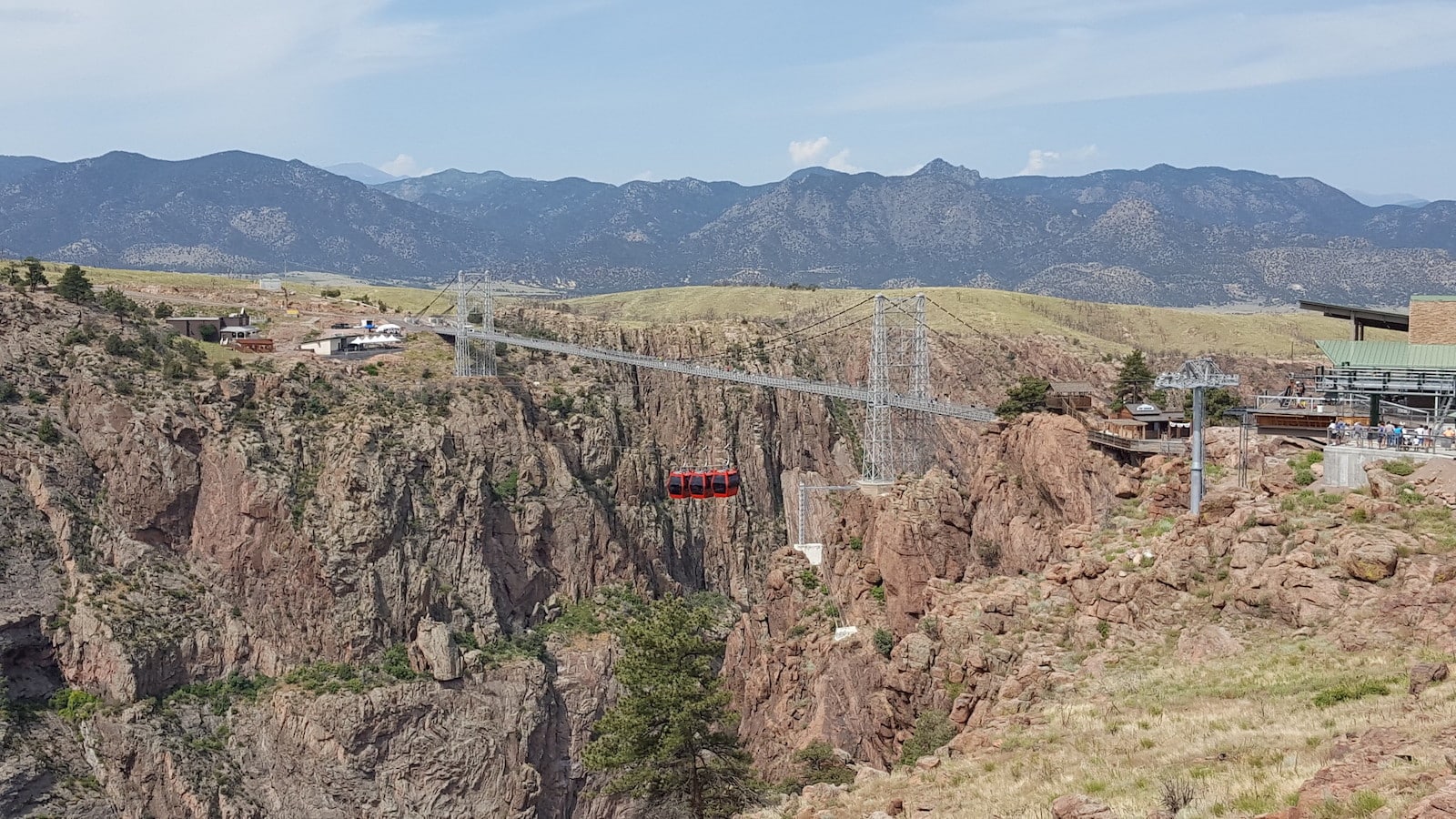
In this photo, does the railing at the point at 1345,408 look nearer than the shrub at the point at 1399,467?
No

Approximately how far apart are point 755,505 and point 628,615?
19.2 metres

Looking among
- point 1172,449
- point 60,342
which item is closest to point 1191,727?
point 1172,449

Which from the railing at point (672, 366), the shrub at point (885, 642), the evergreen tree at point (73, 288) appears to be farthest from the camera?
the railing at point (672, 366)

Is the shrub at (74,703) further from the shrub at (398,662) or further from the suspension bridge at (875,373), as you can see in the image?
the suspension bridge at (875,373)

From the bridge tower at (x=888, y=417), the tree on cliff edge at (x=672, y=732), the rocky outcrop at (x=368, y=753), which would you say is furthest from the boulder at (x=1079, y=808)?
the rocky outcrop at (x=368, y=753)

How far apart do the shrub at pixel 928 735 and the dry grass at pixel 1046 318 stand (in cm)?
8750

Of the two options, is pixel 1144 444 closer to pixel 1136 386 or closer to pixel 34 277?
pixel 1136 386

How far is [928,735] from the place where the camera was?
27.2 meters

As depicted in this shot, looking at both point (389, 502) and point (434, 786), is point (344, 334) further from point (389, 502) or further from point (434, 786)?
point (434, 786)

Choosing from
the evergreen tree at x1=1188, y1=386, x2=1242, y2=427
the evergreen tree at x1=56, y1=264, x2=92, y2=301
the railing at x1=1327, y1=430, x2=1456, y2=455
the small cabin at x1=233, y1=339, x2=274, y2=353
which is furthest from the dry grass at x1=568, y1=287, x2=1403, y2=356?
the railing at x1=1327, y1=430, x2=1456, y2=455

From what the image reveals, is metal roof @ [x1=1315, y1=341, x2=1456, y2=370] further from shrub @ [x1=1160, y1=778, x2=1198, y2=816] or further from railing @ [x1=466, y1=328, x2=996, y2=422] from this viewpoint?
railing @ [x1=466, y1=328, x2=996, y2=422]

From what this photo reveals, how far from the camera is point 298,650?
66625 mm

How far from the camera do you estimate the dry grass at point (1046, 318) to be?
122625mm

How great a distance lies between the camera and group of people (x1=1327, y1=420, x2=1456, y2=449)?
27312 mm
